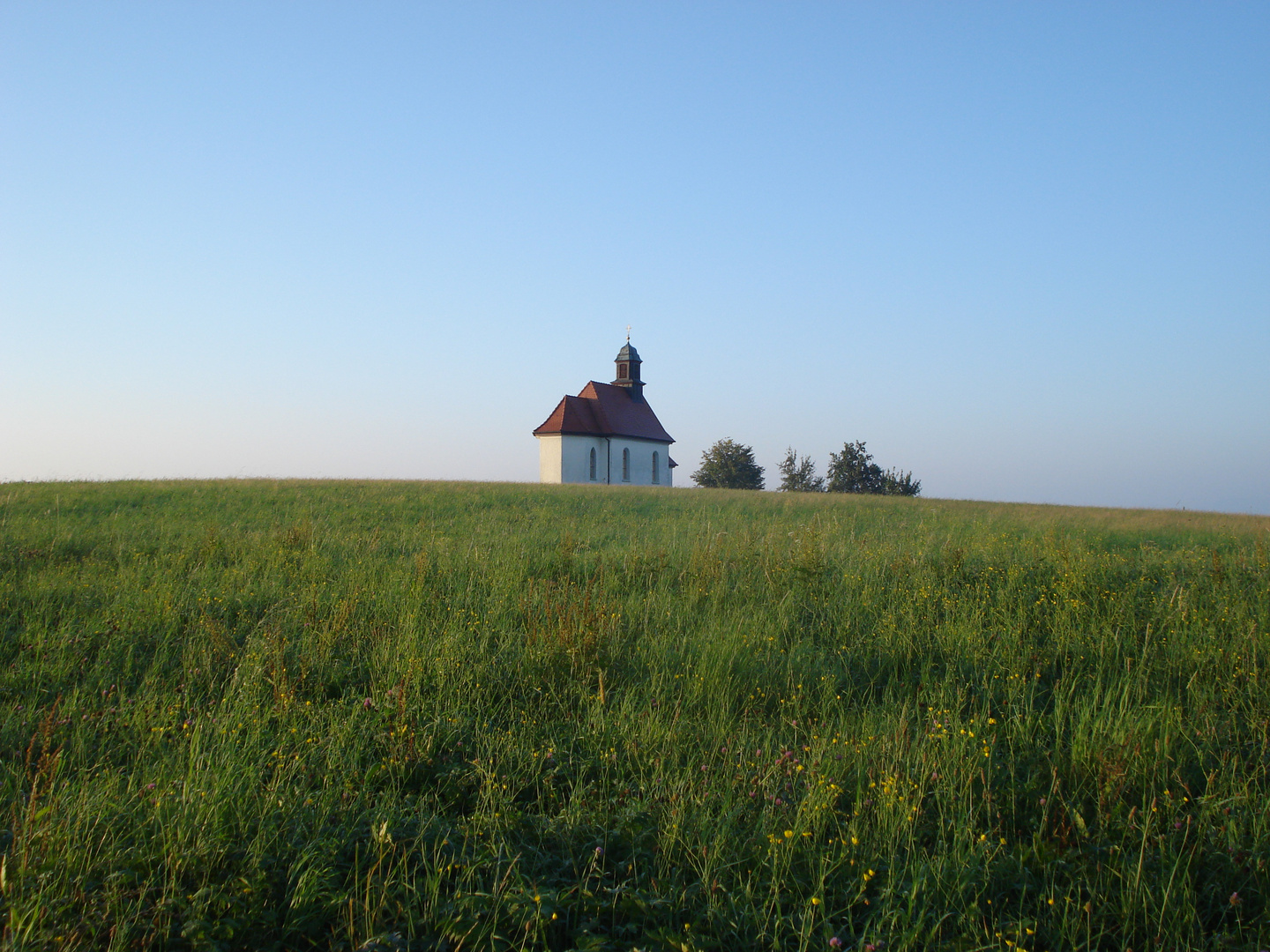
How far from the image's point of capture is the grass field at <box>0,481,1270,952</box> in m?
2.35

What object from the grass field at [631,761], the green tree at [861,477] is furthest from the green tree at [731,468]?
the grass field at [631,761]

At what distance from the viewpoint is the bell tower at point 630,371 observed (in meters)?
53.1

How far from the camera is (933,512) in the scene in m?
19.7

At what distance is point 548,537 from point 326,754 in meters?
7.41

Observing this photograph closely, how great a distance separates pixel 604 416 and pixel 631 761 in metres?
45.1

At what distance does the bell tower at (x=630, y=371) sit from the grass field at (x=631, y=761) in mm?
46635

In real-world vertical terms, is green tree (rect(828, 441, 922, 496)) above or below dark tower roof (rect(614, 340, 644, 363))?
below

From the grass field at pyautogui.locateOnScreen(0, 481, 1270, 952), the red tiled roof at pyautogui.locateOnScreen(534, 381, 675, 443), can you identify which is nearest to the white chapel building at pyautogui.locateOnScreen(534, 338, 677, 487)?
the red tiled roof at pyautogui.locateOnScreen(534, 381, 675, 443)

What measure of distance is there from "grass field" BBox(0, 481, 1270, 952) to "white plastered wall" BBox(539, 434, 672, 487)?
3735cm

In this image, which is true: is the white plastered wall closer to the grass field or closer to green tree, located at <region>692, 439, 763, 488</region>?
green tree, located at <region>692, 439, 763, 488</region>

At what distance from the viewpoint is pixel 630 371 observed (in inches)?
2110

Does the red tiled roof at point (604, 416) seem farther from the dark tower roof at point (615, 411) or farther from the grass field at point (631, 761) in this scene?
the grass field at point (631, 761)

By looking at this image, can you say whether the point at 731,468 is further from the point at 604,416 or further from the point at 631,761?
the point at 631,761

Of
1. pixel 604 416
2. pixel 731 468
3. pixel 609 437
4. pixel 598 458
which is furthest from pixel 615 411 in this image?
pixel 731 468
